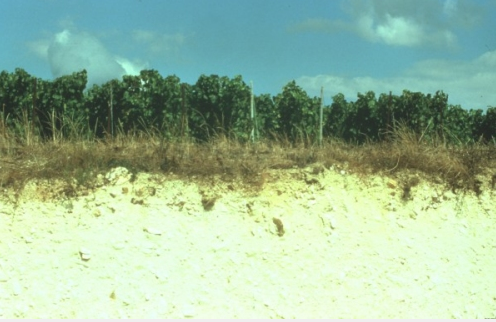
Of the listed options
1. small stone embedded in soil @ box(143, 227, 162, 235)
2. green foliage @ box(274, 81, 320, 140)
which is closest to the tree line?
green foliage @ box(274, 81, 320, 140)

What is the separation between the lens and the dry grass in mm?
8172

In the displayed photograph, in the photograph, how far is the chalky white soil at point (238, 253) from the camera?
7195 millimetres

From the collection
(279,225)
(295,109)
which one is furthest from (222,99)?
(279,225)

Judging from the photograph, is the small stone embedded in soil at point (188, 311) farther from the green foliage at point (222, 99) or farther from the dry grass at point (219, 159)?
the green foliage at point (222, 99)

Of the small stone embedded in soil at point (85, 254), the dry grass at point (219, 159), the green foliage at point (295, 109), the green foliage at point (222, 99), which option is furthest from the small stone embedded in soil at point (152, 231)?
the green foliage at point (295, 109)

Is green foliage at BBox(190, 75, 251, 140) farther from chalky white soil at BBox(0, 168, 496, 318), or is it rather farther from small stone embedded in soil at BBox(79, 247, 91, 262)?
small stone embedded in soil at BBox(79, 247, 91, 262)

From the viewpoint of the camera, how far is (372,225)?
8.43 meters

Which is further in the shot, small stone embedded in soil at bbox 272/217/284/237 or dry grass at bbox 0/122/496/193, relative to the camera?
dry grass at bbox 0/122/496/193

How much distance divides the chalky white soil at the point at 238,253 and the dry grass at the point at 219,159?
239 mm

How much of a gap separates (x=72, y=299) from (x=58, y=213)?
49.3 inches

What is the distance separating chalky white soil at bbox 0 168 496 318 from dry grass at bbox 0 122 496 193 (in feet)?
0.78

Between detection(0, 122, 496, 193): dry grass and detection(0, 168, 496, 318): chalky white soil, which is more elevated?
detection(0, 122, 496, 193): dry grass

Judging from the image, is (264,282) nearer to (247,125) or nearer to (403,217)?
(403,217)

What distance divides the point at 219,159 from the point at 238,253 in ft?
5.72
